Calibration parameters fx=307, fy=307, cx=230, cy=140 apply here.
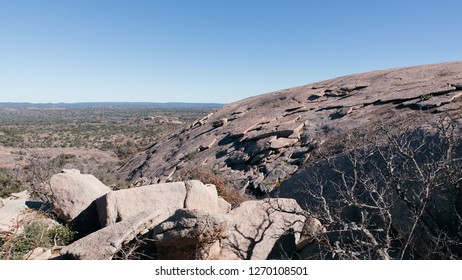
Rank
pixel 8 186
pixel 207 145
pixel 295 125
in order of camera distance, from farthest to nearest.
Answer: pixel 207 145, pixel 295 125, pixel 8 186

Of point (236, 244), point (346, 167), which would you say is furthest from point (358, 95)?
point (236, 244)

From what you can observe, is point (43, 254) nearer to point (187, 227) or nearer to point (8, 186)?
point (187, 227)

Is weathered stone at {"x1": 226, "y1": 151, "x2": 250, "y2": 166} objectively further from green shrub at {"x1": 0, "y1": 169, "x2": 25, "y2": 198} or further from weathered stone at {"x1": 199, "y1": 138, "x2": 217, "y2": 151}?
green shrub at {"x1": 0, "y1": 169, "x2": 25, "y2": 198}

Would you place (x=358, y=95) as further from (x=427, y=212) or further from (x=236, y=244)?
(x=236, y=244)

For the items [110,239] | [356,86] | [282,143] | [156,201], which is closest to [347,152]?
[156,201]

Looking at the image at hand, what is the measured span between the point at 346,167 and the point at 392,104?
843cm

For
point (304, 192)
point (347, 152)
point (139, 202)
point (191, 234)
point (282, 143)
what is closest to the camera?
point (191, 234)

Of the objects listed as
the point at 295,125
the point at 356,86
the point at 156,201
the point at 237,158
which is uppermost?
the point at 356,86

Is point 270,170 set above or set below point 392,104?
below

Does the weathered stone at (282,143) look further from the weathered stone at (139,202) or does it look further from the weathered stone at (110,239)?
the weathered stone at (110,239)

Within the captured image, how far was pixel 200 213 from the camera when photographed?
6.02m

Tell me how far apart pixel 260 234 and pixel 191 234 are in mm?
1936

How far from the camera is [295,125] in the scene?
1755 cm
